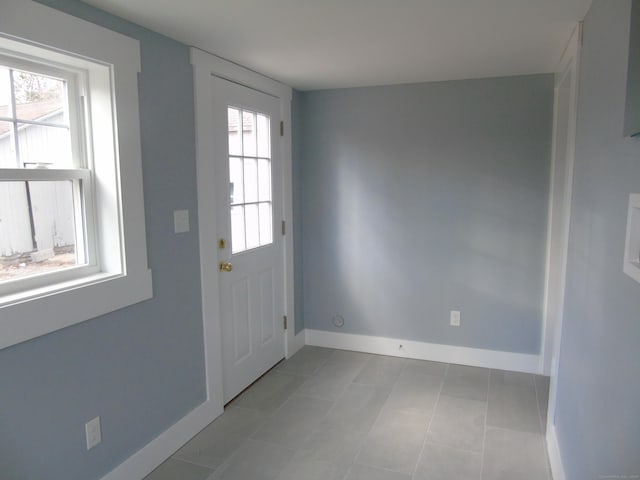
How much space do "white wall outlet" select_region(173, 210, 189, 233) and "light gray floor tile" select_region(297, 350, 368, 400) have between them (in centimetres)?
142

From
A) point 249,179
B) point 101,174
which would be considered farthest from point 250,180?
point 101,174

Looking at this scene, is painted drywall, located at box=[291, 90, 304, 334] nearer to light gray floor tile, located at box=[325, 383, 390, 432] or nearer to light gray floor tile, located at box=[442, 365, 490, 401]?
light gray floor tile, located at box=[325, 383, 390, 432]

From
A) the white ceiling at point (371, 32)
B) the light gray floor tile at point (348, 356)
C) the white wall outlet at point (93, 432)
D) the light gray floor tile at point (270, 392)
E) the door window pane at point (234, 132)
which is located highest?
the white ceiling at point (371, 32)

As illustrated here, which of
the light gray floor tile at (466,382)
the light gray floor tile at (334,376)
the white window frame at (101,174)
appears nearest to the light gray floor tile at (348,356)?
the light gray floor tile at (334,376)

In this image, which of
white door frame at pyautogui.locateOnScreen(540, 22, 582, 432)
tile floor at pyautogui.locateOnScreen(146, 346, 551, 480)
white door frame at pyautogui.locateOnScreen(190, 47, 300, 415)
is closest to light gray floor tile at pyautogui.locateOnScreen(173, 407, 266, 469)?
tile floor at pyautogui.locateOnScreen(146, 346, 551, 480)

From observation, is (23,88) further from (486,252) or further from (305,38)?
(486,252)

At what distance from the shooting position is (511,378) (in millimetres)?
3338

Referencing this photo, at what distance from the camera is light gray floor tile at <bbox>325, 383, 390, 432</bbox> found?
276 centimetres

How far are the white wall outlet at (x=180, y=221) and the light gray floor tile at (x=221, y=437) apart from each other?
3.80 feet

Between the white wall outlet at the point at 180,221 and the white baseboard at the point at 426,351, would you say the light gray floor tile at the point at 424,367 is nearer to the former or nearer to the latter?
the white baseboard at the point at 426,351

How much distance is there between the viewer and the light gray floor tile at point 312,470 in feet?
7.44

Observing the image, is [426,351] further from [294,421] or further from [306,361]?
[294,421]

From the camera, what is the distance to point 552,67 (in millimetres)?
2998

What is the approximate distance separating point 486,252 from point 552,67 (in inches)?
51.3
